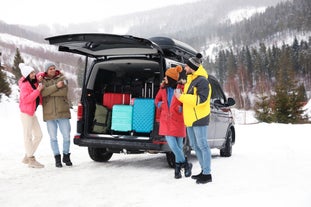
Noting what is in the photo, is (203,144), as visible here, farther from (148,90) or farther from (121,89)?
(121,89)

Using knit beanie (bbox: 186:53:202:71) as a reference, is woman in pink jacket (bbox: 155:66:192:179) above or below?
below

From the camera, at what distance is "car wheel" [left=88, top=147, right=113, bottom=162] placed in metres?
7.16

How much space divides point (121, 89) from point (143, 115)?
110 centimetres

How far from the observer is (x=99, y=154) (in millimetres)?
7281

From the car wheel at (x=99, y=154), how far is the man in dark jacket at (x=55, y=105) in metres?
0.53

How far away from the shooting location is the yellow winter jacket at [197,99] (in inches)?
191

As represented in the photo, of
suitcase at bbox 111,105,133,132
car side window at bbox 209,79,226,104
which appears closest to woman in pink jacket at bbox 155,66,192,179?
suitcase at bbox 111,105,133,132

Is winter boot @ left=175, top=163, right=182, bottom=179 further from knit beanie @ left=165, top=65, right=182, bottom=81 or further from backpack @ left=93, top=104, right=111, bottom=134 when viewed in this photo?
backpack @ left=93, top=104, right=111, bottom=134

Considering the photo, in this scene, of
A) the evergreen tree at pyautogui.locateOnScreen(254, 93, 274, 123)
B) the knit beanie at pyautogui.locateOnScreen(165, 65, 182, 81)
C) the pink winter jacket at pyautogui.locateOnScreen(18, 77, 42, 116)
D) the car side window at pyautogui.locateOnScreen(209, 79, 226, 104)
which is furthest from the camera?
the evergreen tree at pyautogui.locateOnScreen(254, 93, 274, 123)

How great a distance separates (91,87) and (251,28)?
16442 cm

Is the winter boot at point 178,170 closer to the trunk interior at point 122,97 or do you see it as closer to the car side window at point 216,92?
the trunk interior at point 122,97

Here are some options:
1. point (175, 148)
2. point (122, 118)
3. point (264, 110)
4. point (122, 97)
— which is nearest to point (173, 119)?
point (175, 148)

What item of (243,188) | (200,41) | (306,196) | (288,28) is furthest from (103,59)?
(200,41)

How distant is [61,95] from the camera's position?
21.6 ft
